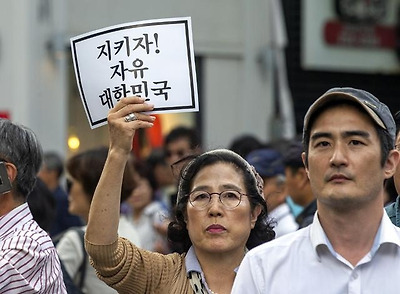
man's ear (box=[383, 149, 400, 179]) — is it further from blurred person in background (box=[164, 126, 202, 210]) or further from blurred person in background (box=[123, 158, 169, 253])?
blurred person in background (box=[164, 126, 202, 210])

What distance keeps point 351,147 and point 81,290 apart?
3297 mm

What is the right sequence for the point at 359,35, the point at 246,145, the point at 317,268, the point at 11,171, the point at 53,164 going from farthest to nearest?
1. the point at 359,35
2. the point at 53,164
3. the point at 246,145
4. the point at 11,171
5. the point at 317,268

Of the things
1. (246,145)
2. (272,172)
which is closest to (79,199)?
(272,172)

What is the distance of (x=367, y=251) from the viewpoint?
385cm

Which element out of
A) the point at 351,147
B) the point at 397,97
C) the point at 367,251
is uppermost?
the point at 351,147

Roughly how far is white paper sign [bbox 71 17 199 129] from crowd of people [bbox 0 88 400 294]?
143mm

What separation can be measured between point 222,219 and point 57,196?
6.63 metres

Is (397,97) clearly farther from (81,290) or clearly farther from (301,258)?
(301,258)

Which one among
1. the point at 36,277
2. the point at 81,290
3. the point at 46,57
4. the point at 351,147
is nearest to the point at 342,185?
the point at 351,147

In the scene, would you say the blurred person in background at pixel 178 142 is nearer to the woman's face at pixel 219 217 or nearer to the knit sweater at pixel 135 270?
the woman's face at pixel 219 217

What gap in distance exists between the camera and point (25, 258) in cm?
488

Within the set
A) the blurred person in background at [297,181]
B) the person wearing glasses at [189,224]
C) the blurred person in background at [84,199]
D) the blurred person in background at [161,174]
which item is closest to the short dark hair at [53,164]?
the blurred person in background at [161,174]

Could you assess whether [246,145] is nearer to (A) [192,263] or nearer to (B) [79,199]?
(B) [79,199]

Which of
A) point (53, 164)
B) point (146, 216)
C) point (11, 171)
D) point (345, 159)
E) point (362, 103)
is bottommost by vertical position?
point (146, 216)
